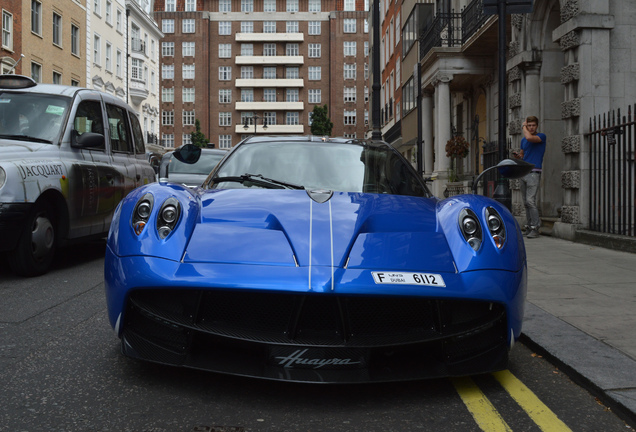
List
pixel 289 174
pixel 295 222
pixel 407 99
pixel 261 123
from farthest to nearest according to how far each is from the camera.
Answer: pixel 261 123, pixel 407 99, pixel 289 174, pixel 295 222

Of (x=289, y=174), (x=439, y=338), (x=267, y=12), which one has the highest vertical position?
(x=267, y=12)

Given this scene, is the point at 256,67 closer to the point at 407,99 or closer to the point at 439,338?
the point at 407,99

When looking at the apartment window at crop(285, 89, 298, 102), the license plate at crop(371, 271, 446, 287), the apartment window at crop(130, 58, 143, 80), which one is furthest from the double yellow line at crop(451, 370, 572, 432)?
the apartment window at crop(285, 89, 298, 102)

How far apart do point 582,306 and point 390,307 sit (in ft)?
8.80

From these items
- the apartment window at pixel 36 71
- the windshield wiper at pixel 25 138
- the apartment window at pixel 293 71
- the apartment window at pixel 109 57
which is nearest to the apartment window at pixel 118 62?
the apartment window at pixel 109 57

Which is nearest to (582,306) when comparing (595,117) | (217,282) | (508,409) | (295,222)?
(508,409)

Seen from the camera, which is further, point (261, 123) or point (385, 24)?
point (261, 123)

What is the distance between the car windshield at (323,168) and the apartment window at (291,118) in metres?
78.9

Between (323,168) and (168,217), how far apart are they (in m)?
1.30

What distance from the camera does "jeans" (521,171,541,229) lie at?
10.7 metres

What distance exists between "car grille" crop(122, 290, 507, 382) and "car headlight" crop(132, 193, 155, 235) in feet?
1.25

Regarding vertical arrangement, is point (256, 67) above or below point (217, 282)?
above

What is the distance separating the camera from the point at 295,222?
10.4ft

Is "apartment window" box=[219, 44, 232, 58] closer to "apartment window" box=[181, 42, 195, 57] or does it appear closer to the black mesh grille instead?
"apartment window" box=[181, 42, 195, 57]
